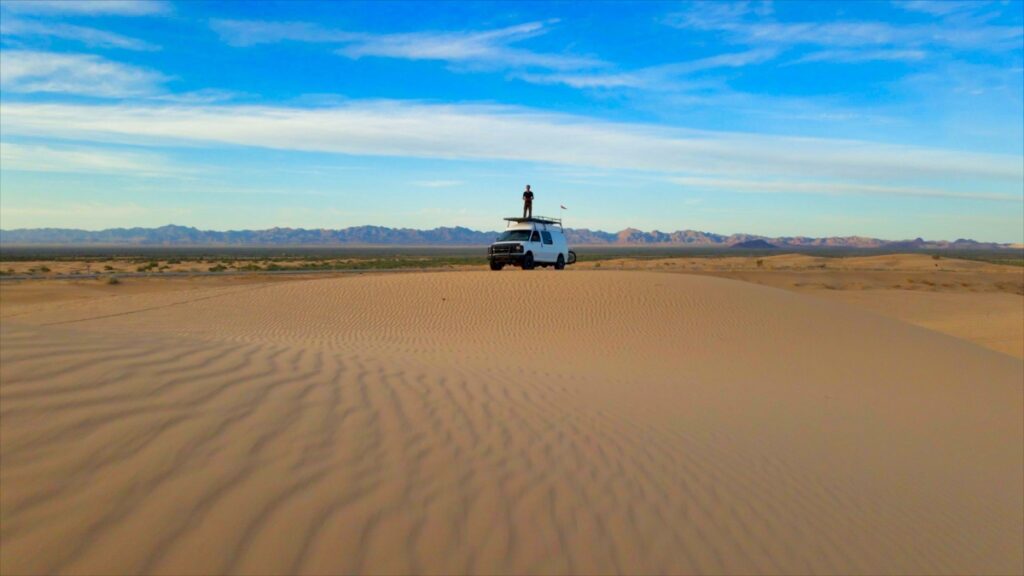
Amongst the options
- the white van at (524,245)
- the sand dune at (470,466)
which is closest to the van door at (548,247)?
the white van at (524,245)

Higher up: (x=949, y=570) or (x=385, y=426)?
(x=385, y=426)

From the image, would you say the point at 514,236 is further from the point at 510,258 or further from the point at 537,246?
the point at 537,246

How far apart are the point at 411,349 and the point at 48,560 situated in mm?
7942

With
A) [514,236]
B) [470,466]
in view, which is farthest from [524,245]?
[470,466]

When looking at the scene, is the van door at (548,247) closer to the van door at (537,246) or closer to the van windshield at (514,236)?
the van door at (537,246)

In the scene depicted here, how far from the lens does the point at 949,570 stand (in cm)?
455

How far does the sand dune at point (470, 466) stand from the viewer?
3.55 m

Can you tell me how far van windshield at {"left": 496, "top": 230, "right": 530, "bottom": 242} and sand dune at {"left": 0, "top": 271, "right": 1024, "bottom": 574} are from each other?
13993 mm

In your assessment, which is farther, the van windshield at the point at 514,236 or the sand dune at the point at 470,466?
the van windshield at the point at 514,236

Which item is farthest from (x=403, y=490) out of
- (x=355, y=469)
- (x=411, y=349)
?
(x=411, y=349)

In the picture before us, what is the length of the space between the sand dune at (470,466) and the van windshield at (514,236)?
551 inches

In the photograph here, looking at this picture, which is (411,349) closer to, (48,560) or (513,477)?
(513,477)

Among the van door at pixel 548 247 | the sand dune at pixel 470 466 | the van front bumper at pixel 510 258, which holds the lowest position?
the sand dune at pixel 470 466

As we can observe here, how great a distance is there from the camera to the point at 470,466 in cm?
473
